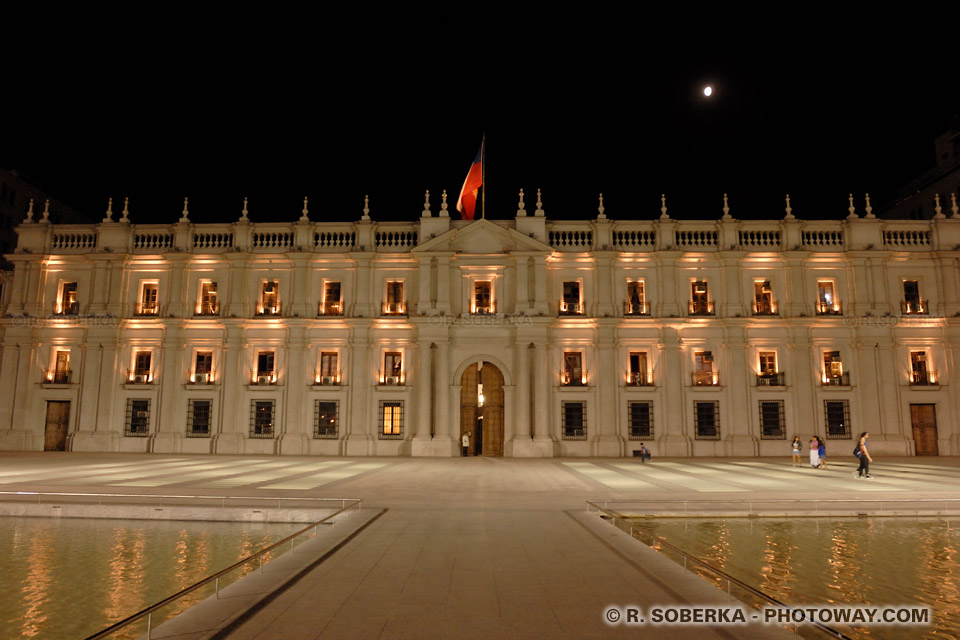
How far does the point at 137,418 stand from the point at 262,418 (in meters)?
7.69

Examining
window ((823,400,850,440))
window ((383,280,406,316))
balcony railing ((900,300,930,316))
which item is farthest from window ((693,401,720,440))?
window ((383,280,406,316))

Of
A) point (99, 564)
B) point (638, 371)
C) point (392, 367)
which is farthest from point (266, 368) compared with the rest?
point (99, 564)

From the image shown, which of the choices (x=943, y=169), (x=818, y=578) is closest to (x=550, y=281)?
(x=818, y=578)

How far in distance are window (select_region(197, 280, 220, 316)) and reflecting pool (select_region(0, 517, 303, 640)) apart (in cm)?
2442

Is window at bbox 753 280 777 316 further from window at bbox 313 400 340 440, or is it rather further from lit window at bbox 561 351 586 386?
window at bbox 313 400 340 440

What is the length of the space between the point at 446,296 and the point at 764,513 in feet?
79.8

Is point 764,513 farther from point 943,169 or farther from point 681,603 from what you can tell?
point 943,169

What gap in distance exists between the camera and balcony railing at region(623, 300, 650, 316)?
37.5m

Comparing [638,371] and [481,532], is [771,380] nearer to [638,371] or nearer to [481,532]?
[638,371]

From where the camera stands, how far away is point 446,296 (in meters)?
37.0

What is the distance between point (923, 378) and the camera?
36281mm

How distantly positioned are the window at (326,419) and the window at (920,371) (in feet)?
112

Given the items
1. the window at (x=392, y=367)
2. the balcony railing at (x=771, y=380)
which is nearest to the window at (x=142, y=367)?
the window at (x=392, y=367)

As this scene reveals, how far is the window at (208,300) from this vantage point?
126ft
